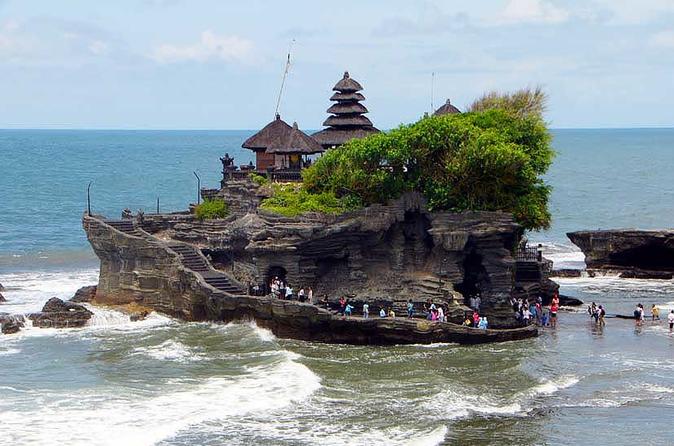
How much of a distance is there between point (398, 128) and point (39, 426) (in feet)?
88.6

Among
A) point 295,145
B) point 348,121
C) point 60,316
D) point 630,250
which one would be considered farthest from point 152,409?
point 630,250

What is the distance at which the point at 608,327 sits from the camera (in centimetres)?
5647

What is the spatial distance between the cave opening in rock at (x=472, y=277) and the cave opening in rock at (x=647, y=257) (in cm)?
2471

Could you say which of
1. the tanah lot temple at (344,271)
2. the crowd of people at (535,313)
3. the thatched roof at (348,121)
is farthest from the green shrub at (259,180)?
the crowd of people at (535,313)

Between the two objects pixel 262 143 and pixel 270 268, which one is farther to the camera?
pixel 262 143

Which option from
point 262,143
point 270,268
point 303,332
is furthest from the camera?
point 262,143

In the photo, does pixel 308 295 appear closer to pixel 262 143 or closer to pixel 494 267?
pixel 494 267

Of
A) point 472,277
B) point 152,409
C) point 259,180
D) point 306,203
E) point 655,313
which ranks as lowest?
point 152,409

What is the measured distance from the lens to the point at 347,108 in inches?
2680

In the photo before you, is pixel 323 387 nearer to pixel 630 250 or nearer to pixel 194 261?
pixel 194 261

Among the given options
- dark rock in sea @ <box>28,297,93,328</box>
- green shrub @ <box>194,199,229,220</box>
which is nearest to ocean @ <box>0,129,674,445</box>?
dark rock in sea @ <box>28,297,93,328</box>

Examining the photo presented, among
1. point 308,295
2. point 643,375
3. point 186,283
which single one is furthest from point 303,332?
point 643,375

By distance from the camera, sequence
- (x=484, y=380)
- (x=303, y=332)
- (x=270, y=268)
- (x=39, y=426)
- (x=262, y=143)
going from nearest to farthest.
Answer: (x=39, y=426) < (x=484, y=380) < (x=303, y=332) < (x=270, y=268) < (x=262, y=143)

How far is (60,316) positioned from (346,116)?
2163 centimetres
